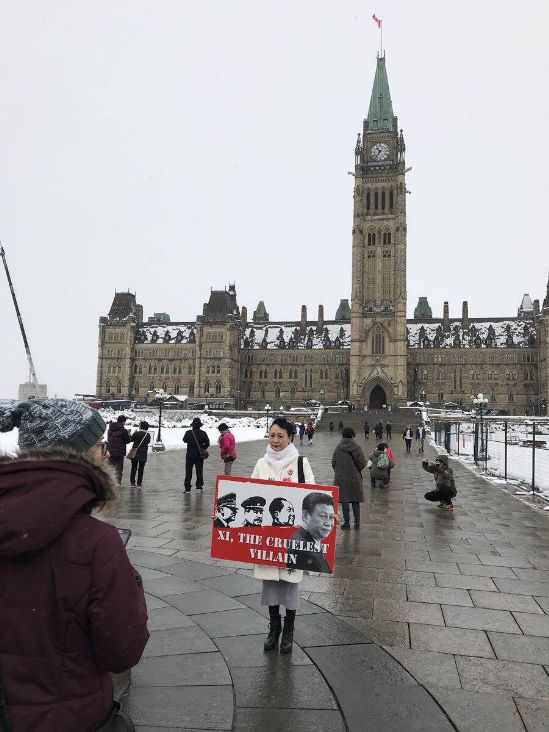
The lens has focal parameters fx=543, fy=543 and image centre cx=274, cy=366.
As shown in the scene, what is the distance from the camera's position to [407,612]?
5.29 meters

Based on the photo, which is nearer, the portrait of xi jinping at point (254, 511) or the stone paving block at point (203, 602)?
the portrait of xi jinping at point (254, 511)

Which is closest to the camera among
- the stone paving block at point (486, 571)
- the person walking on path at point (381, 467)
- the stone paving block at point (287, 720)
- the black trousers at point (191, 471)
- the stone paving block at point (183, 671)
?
the stone paving block at point (287, 720)

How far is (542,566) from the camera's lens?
7.01m

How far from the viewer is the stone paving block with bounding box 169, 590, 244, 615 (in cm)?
516

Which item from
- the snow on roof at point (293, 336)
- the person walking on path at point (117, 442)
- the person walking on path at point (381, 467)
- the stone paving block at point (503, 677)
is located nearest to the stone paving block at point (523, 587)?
the stone paving block at point (503, 677)

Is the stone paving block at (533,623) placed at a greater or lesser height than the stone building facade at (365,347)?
lesser

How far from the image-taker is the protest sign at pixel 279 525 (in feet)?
14.5

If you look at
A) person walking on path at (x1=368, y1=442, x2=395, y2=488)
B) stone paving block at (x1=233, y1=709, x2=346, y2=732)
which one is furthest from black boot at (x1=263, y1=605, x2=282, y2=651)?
person walking on path at (x1=368, y1=442, x2=395, y2=488)

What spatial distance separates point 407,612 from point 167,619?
230 cm

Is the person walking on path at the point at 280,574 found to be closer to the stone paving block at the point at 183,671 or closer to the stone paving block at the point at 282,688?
the stone paving block at the point at 282,688

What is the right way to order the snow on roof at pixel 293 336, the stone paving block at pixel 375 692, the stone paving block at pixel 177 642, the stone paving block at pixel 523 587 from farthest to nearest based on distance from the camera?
the snow on roof at pixel 293 336, the stone paving block at pixel 523 587, the stone paving block at pixel 177 642, the stone paving block at pixel 375 692

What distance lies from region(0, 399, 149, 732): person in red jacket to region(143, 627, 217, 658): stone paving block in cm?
245

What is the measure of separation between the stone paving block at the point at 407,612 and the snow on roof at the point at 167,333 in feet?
301

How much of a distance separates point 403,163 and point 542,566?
83.4 meters
